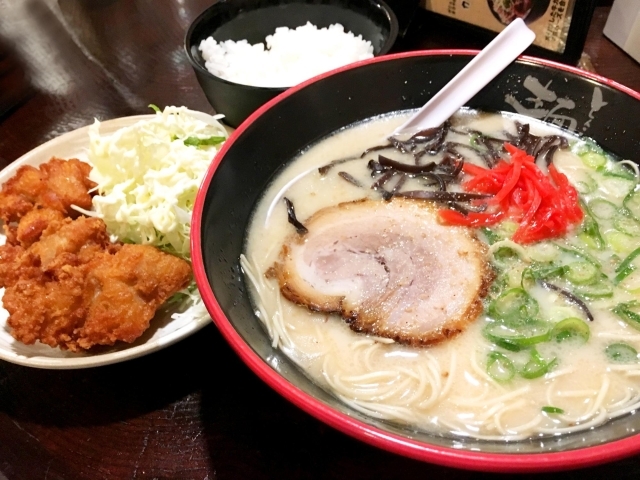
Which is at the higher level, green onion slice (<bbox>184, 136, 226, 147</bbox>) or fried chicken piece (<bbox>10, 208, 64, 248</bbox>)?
green onion slice (<bbox>184, 136, 226, 147</bbox>)

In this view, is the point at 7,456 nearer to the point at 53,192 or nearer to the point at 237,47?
the point at 53,192

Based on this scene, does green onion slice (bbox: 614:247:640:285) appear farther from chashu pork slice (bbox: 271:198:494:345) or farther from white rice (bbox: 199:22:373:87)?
white rice (bbox: 199:22:373:87)

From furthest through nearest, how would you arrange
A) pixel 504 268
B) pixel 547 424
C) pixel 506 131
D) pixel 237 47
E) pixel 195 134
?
pixel 237 47 → pixel 195 134 → pixel 506 131 → pixel 504 268 → pixel 547 424

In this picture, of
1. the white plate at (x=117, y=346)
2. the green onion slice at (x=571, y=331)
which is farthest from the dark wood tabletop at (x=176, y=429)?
the green onion slice at (x=571, y=331)

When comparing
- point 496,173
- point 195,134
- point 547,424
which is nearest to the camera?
point 547,424

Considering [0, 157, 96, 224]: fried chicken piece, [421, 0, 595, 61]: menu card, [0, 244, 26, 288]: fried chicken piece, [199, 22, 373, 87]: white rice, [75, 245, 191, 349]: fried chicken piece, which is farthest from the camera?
[199, 22, 373, 87]: white rice

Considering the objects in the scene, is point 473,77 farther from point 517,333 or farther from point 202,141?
point 202,141

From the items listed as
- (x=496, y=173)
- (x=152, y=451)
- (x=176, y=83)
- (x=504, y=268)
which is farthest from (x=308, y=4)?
(x=152, y=451)

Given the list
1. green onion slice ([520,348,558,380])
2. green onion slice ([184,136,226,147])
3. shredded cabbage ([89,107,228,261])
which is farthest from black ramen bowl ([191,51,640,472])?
green onion slice ([184,136,226,147])
